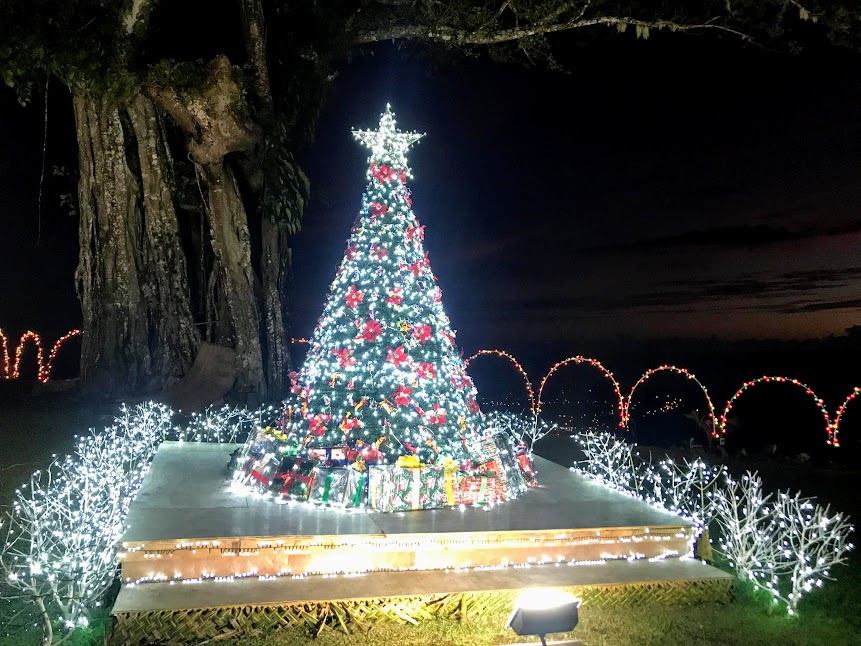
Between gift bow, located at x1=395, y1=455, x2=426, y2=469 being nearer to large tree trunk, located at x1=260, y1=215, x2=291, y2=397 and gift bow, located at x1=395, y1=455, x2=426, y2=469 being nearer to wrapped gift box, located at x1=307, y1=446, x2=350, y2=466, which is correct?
wrapped gift box, located at x1=307, y1=446, x2=350, y2=466

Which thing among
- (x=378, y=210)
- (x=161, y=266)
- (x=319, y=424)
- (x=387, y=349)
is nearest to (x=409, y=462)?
(x=319, y=424)

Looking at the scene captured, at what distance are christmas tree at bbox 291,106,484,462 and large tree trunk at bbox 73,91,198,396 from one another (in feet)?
15.0

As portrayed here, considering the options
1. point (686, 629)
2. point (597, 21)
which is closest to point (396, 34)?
point (597, 21)

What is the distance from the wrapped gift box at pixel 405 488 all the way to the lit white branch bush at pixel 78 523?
1.79 meters

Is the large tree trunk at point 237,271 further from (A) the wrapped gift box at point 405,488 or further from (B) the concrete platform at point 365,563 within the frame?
(A) the wrapped gift box at point 405,488

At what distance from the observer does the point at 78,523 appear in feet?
16.6

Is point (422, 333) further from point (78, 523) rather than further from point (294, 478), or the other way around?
point (78, 523)

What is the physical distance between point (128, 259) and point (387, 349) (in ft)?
19.2

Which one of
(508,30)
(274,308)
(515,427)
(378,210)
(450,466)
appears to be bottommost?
(515,427)

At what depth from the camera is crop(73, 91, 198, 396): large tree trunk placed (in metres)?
9.64

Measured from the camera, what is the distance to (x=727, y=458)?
31.2 ft

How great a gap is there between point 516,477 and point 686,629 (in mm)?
2066

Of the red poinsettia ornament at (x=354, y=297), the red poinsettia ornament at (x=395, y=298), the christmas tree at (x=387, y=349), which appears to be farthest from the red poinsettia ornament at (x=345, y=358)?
the red poinsettia ornament at (x=395, y=298)

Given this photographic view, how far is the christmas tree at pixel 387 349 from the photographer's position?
224 inches
